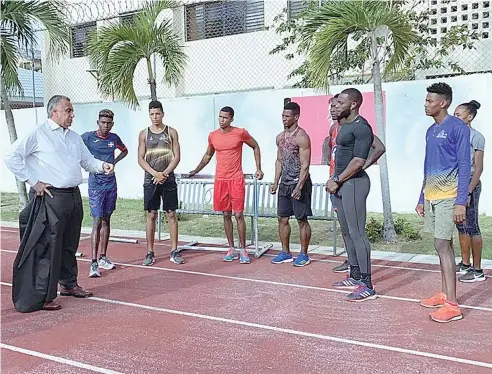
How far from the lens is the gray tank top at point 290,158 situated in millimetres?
7184

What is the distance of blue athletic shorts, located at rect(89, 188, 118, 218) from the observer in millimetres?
7102

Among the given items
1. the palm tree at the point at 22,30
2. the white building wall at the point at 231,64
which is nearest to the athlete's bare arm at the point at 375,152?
the palm tree at the point at 22,30

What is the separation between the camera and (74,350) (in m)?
4.47

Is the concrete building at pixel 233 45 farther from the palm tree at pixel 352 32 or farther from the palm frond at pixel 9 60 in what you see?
the palm tree at pixel 352 32

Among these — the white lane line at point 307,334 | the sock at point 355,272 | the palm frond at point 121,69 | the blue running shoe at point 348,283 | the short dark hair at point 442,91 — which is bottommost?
the white lane line at point 307,334

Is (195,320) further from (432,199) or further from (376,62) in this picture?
(376,62)

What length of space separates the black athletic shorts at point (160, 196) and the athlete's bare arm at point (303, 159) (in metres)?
1.56

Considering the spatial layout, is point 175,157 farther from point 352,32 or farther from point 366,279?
point 352,32

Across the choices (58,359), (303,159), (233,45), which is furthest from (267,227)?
(233,45)

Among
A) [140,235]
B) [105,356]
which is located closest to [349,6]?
[140,235]

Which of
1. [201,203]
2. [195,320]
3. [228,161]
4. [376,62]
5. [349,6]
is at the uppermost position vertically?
[349,6]

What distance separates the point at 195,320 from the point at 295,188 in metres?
2.53

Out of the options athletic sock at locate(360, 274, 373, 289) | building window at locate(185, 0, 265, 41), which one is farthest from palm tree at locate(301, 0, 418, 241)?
building window at locate(185, 0, 265, 41)

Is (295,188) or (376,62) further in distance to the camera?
(376,62)
